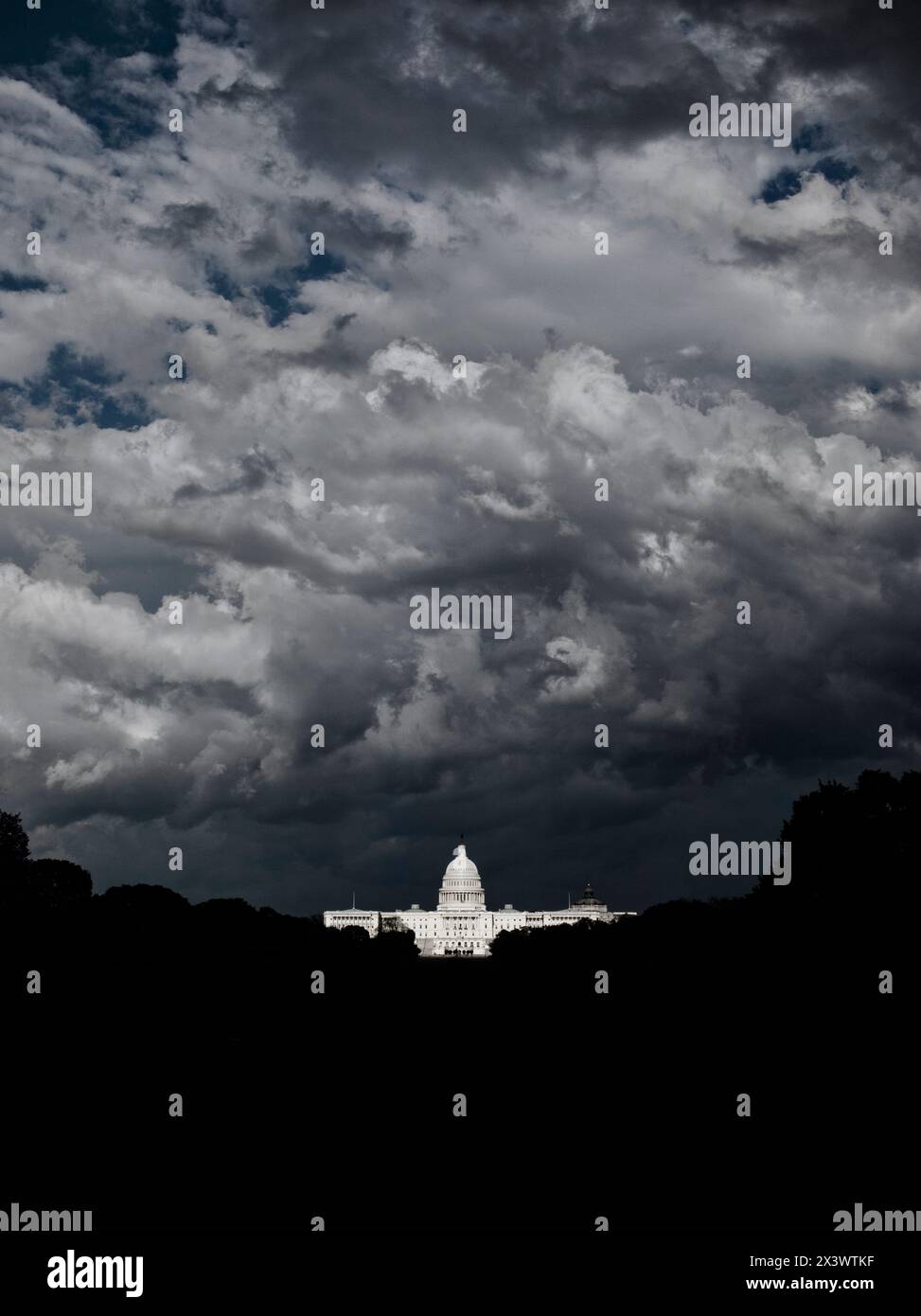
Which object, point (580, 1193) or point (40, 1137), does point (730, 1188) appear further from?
point (40, 1137)

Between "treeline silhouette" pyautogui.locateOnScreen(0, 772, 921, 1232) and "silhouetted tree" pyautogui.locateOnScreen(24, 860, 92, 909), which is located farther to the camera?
"silhouetted tree" pyautogui.locateOnScreen(24, 860, 92, 909)

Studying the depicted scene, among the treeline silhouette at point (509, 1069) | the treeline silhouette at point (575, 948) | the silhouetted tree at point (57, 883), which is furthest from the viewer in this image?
the silhouetted tree at point (57, 883)

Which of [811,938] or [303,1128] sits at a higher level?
[811,938]

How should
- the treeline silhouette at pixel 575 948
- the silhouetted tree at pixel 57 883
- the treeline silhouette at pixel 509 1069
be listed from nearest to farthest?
1. the treeline silhouette at pixel 509 1069
2. the treeline silhouette at pixel 575 948
3. the silhouetted tree at pixel 57 883

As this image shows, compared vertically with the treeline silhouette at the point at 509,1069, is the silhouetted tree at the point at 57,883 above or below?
above

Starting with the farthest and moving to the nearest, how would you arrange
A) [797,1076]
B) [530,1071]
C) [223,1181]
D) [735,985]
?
[735,985]
[530,1071]
[797,1076]
[223,1181]

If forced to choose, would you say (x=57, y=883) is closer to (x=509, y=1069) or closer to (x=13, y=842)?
(x=13, y=842)

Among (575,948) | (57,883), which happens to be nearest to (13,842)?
(57,883)

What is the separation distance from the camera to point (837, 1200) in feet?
93.0

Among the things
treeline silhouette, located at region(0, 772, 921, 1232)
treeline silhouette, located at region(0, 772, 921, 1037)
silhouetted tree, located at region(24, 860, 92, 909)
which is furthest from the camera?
silhouetted tree, located at region(24, 860, 92, 909)
